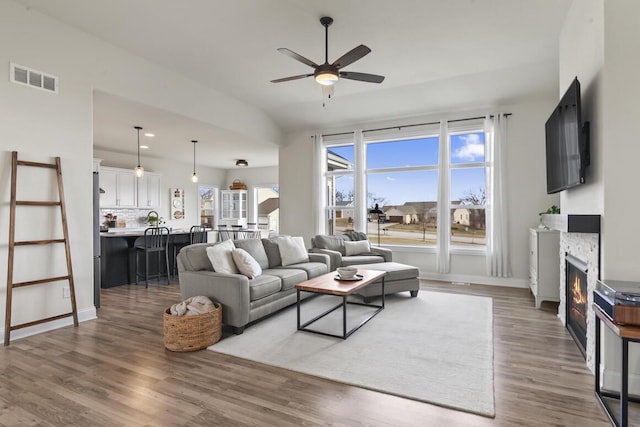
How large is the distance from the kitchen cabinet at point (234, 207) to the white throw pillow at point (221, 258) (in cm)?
765

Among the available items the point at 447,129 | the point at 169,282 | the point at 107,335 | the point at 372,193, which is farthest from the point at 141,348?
the point at 447,129

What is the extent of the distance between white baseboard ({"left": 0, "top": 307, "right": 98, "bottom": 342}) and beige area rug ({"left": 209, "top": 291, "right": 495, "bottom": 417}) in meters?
1.85

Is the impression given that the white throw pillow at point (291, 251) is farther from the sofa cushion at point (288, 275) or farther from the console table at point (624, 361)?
the console table at point (624, 361)

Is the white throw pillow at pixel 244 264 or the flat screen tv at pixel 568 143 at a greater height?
the flat screen tv at pixel 568 143

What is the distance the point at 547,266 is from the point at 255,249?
146 inches

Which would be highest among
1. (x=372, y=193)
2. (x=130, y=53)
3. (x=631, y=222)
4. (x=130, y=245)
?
(x=130, y=53)

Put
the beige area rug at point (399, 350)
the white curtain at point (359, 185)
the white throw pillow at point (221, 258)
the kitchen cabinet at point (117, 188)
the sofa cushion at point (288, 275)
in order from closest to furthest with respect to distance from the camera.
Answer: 1. the beige area rug at point (399, 350)
2. the white throw pillow at point (221, 258)
3. the sofa cushion at point (288, 275)
4. the white curtain at point (359, 185)
5. the kitchen cabinet at point (117, 188)

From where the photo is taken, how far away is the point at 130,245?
6055 mm

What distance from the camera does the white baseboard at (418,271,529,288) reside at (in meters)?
5.60

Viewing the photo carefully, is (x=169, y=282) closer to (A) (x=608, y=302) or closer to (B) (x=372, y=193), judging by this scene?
(B) (x=372, y=193)

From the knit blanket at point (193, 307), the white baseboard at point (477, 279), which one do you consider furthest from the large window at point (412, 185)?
the knit blanket at point (193, 307)

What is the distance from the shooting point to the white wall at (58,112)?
10.8ft

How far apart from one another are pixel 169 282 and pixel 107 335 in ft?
8.76

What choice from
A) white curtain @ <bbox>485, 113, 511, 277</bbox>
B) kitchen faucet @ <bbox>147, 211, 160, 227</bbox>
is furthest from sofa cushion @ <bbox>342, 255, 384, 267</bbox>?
kitchen faucet @ <bbox>147, 211, 160, 227</bbox>
